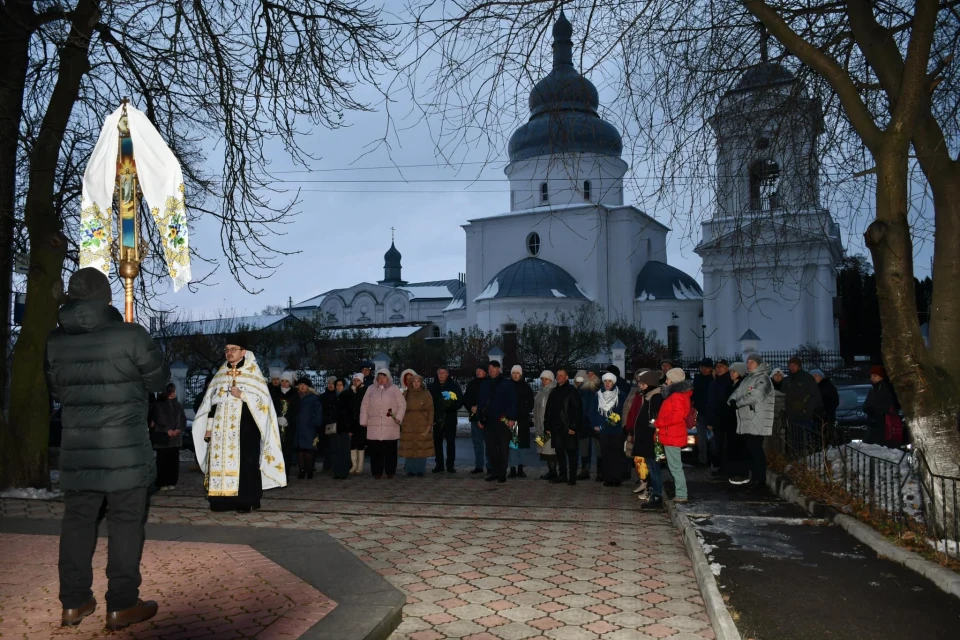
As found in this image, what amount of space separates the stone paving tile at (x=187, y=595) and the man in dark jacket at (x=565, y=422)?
597 cm

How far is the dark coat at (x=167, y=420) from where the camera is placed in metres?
11.0

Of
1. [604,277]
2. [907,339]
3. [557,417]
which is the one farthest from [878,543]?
[604,277]

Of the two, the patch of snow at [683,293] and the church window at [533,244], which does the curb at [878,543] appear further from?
the church window at [533,244]

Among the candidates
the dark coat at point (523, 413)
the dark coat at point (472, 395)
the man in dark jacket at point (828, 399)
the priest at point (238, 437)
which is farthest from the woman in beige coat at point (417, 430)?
the man in dark jacket at point (828, 399)

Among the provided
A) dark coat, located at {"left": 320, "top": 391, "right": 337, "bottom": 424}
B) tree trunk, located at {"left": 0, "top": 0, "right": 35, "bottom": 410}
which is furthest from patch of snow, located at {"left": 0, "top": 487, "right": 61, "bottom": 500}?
dark coat, located at {"left": 320, "top": 391, "right": 337, "bottom": 424}

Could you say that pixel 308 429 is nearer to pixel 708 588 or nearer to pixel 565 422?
pixel 565 422

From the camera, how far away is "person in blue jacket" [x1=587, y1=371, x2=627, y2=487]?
11289 mm

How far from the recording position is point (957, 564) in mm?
5551

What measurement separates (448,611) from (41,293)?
7.59 meters

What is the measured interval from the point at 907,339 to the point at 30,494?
9785 millimetres

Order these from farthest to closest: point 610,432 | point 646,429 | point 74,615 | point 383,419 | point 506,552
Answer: point 383,419 → point 610,432 → point 646,429 → point 506,552 → point 74,615

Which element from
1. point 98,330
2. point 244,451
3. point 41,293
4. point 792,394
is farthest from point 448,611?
point 792,394

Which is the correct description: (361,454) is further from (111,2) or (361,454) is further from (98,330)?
(98,330)

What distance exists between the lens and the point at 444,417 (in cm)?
1317
